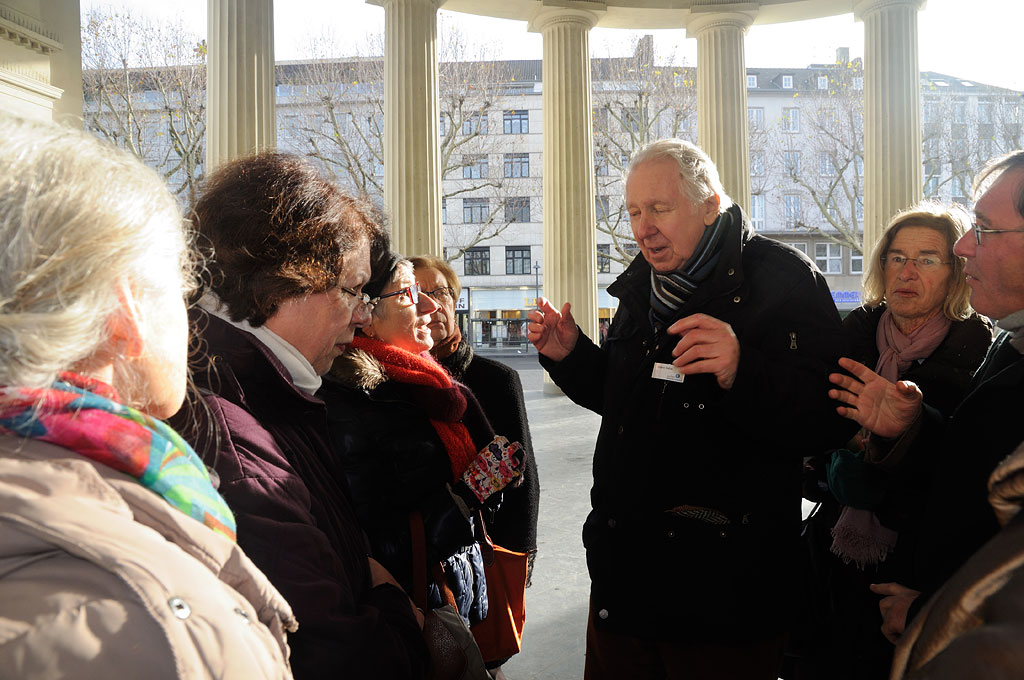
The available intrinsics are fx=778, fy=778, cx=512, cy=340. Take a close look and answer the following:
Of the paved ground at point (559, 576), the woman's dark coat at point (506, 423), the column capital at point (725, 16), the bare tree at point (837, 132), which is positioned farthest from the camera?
the bare tree at point (837, 132)

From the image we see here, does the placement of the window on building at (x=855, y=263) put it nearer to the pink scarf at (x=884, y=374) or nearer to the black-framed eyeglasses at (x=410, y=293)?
the pink scarf at (x=884, y=374)

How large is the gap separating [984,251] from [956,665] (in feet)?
5.21

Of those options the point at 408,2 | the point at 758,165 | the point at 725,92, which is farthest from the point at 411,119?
the point at 758,165

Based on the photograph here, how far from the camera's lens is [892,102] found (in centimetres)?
1238

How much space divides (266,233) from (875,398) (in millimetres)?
1831

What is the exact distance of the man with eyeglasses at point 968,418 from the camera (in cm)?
186

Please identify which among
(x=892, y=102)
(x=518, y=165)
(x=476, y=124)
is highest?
(x=518, y=165)

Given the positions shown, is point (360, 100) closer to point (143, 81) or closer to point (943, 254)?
point (143, 81)

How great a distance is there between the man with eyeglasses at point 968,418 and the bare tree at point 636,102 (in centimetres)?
2233

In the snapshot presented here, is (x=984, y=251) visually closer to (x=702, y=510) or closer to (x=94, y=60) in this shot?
(x=702, y=510)

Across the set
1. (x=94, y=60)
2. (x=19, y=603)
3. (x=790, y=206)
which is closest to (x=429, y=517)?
(x=19, y=603)

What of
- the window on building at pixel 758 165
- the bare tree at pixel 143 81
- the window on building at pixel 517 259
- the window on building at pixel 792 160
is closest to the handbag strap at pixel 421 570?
the bare tree at pixel 143 81

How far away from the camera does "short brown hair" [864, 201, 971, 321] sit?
129 inches

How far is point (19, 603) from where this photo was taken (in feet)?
2.81
